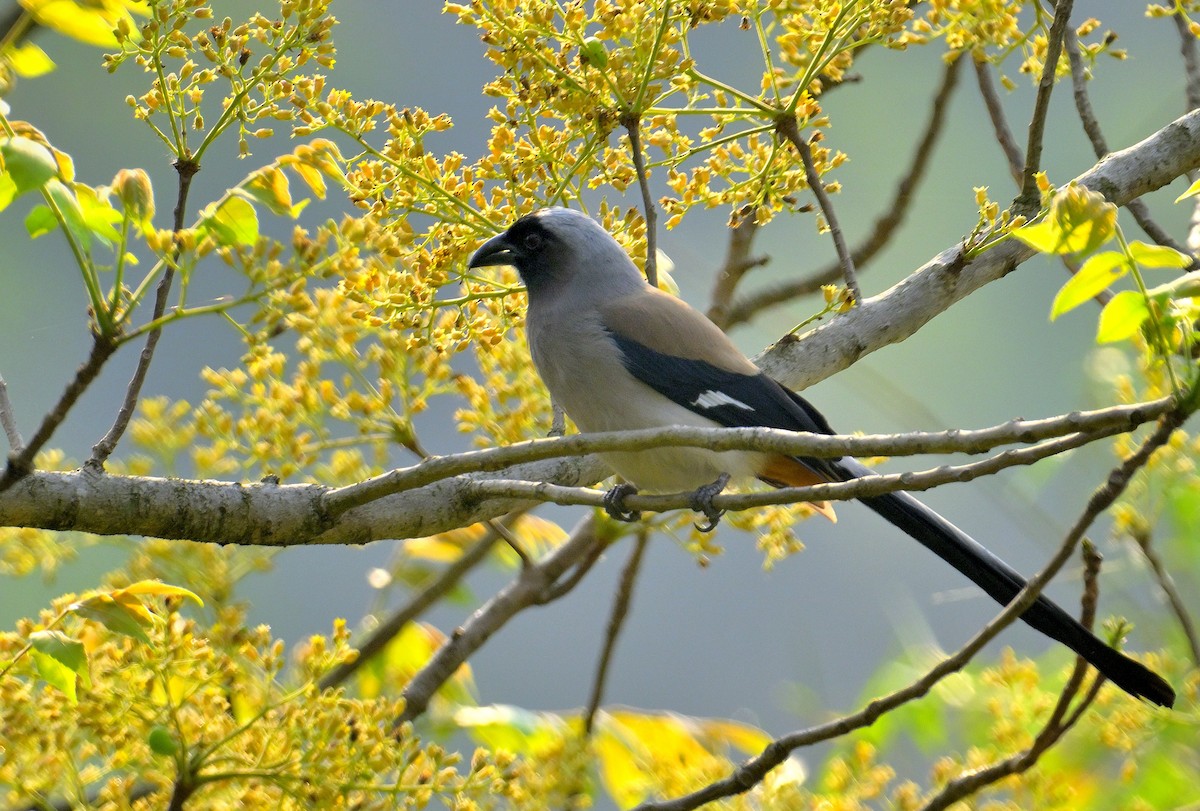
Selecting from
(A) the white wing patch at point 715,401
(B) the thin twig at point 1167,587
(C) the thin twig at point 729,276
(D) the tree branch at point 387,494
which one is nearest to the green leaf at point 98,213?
(D) the tree branch at point 387,494

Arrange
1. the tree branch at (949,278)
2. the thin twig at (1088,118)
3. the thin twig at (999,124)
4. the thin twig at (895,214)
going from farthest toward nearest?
the thin twig at (895,214) < the thin twig at (999,124) < the thin twig at (1088,118) < the tree branch at (949,278)

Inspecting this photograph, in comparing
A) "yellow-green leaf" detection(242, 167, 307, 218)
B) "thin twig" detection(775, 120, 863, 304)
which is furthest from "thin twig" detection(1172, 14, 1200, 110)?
"yellow-green leaf" detection(242, 167, 307, 218)

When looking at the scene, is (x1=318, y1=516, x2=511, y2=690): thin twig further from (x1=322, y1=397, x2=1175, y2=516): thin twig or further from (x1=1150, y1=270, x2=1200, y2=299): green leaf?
(x1=1150, y1=270, x2=1200, y2=299): green leaf

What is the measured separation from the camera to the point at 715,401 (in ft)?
9.73

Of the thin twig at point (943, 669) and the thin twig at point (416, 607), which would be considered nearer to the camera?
the thin twig at point (943, 669)

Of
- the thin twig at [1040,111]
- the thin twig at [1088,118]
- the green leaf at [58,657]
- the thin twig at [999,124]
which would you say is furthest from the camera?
the thin twig at [999,124]

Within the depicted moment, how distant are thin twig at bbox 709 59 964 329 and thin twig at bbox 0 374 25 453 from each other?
2028 millimetres

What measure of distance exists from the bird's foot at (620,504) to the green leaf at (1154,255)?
2.85 ft

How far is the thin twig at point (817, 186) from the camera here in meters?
2.49

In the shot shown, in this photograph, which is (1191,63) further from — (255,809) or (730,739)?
(255,809)

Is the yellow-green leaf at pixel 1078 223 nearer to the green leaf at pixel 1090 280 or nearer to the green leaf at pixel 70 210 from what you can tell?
the green leaf at pixel 1090 280

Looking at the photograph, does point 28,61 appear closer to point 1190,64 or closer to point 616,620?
point 616,620

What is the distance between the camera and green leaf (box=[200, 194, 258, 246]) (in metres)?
1.55

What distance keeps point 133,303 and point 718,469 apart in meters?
1.64
